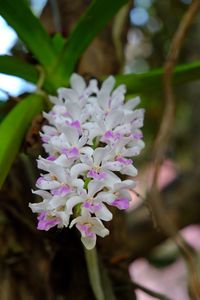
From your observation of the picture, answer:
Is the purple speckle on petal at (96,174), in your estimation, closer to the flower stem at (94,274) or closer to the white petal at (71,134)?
the white petal at (71,134)

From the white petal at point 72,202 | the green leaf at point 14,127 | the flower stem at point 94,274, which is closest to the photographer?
the white petal at point 72,202

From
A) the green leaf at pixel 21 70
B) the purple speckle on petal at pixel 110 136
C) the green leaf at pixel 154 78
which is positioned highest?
the green leaf at pixel 21 70

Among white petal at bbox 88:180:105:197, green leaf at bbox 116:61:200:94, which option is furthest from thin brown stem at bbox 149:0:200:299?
white petal at bbox 88:180:105:197

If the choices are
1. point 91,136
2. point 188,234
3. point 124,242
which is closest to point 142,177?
point 188,234

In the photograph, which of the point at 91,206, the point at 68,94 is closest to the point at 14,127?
the point at 68,94

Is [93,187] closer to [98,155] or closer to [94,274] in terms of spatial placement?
[98,155]

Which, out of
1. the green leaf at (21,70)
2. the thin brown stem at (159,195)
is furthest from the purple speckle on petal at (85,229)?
the green leaf at (21,70)

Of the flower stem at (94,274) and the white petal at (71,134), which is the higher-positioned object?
the white petal at (71,134)
